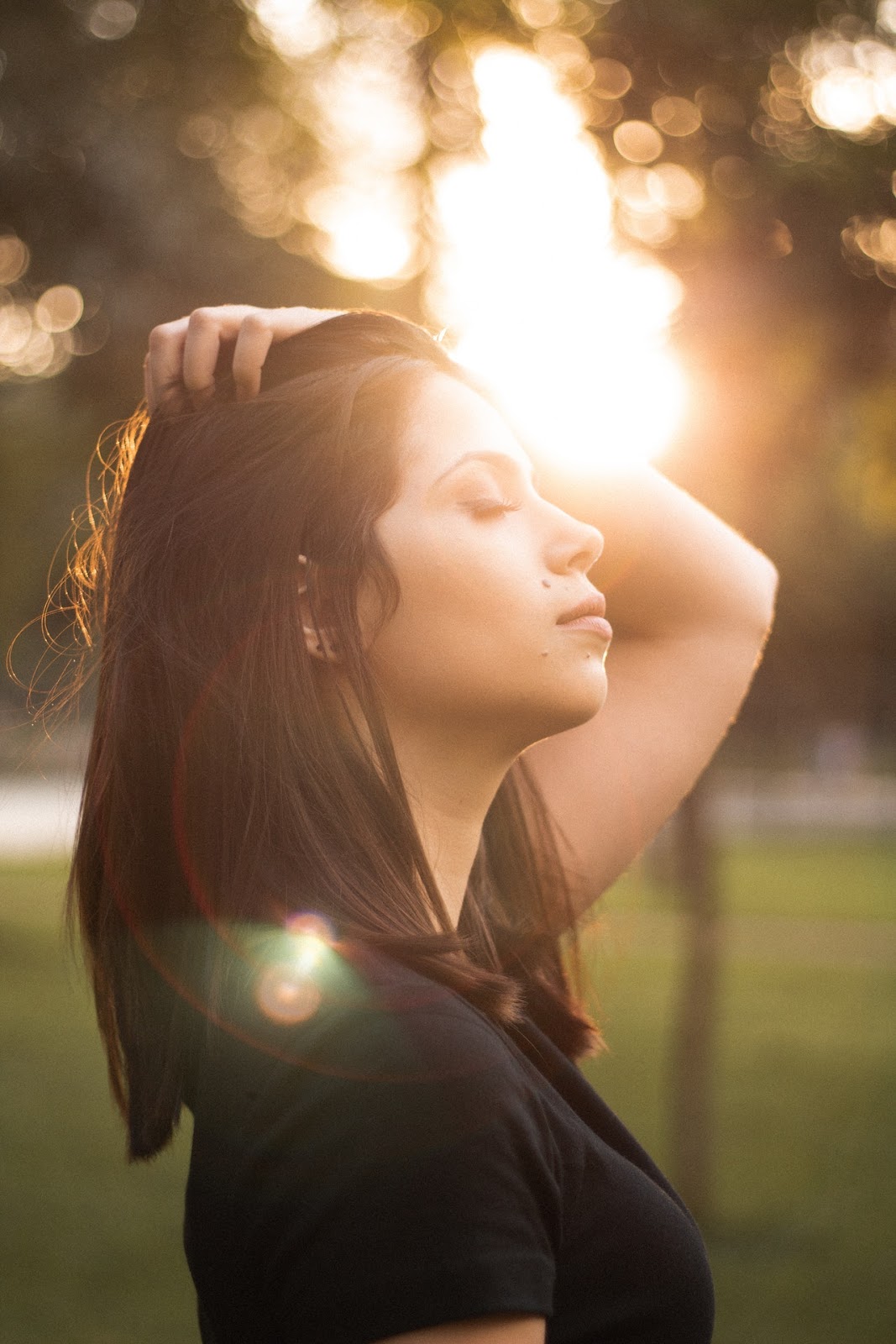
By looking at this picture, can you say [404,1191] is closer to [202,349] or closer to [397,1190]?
[397,1190]

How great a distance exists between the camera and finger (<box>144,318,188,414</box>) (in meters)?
2.10

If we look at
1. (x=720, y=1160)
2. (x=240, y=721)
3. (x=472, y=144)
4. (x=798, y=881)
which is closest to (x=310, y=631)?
(x=240, y=721)

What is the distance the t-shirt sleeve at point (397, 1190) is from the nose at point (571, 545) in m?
0.76

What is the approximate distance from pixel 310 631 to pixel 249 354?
0.46 meters

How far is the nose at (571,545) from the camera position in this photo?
190cm

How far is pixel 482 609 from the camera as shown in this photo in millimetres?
1824

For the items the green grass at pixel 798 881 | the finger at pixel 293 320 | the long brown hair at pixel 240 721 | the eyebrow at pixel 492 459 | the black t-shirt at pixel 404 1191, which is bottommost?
the green grass at pixel 798 881

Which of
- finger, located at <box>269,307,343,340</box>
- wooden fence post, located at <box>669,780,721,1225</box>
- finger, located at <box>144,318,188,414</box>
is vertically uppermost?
A: finger, located at <box>269,307,343,340</box>

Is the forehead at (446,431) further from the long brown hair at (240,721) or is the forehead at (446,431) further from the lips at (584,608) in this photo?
the lips at (584,608)

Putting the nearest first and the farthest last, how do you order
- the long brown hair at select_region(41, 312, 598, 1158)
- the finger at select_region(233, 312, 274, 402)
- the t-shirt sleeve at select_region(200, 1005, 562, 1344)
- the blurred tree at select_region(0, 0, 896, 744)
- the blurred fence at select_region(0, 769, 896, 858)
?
the t-shirt sleeve at select_region(200, 1005, 562, 1344) < the long brown hair at select_region(41, 312, 598, 1158) < the finger at select_region(233, 312, 274, 402) < the blurred tree at select_region(0, 0, 896, 744) < the blurred fence at select_region(0, 769, 896, 858)

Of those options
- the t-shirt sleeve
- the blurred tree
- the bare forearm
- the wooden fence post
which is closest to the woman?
the t-shirt sleeve

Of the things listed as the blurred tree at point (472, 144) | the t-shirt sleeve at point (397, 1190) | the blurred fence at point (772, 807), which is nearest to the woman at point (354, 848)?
the t-shirt sleeve at point (397, 1190)

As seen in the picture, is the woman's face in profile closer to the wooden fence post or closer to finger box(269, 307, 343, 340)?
finger box(269, 307, 343, 340)

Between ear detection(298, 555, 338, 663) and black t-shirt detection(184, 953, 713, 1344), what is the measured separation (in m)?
0.49
